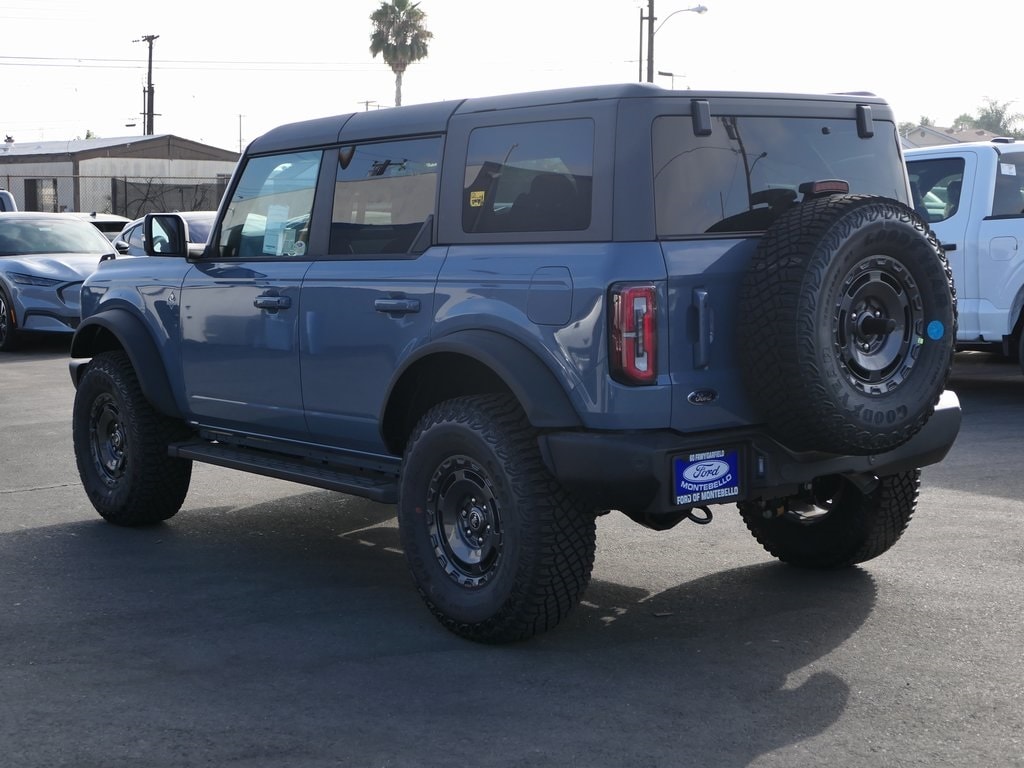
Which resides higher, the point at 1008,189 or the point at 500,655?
the point at 1008,189

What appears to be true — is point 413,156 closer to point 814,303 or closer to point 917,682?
point 814,303

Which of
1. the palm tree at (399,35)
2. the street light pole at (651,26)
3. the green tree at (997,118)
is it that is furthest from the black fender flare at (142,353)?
the green tree at (997,118)

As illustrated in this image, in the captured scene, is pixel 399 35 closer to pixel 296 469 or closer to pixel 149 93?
pixel 149 93

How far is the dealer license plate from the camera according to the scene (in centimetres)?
462

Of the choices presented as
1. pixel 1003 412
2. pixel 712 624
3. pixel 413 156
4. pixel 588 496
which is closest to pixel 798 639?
pixel 712 624

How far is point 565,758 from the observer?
3.93 metres

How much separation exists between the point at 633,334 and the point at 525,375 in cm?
44

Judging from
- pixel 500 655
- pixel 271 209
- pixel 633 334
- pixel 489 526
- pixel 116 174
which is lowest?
pixel 500 655

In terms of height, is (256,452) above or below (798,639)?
above

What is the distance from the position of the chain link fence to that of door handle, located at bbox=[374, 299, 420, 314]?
3479cm

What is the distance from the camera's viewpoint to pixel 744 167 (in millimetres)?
5051

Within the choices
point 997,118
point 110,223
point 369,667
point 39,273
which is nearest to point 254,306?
point 369,667

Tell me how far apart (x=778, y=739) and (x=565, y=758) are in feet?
2.10

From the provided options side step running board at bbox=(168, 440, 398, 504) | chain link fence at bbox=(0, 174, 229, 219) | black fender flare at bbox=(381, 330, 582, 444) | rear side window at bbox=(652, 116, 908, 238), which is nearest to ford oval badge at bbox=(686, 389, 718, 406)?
black fender flare at bbox=(381, 330, 582, 444)
